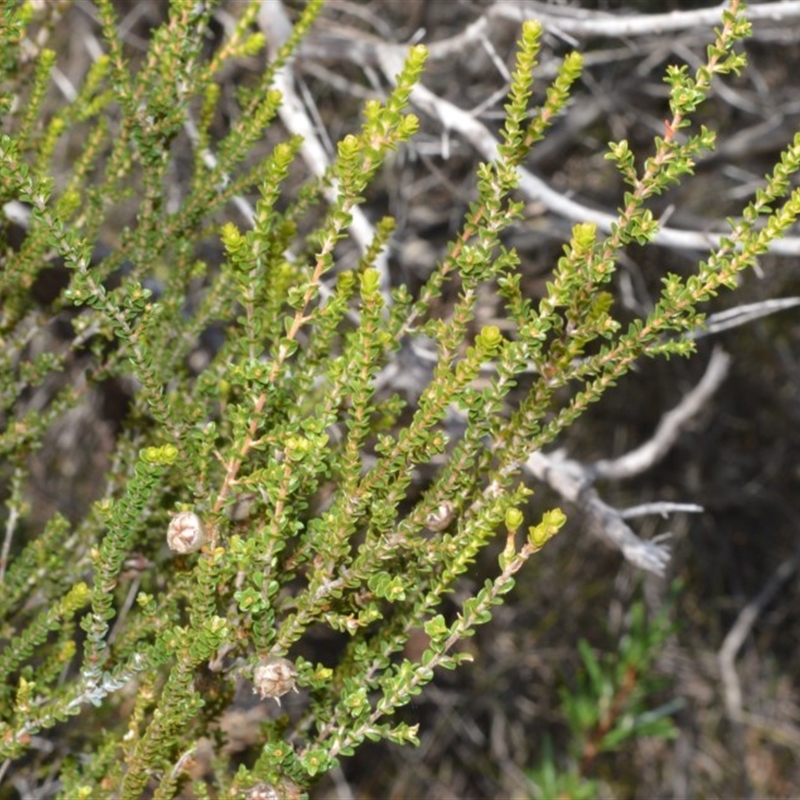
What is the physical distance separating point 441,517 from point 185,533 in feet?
1.33

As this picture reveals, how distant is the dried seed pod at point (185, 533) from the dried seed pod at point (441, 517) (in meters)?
0.35

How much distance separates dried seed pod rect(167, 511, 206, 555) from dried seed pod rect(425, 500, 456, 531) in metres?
0.35

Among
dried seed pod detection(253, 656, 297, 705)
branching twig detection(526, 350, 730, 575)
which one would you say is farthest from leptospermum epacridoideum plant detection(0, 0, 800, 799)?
branching twig detection(526, 350, 730, 575)

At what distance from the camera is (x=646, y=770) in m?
4.83

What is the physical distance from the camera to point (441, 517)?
1.73 m

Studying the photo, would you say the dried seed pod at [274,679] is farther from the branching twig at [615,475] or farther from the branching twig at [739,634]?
the branching twig at [739,634]

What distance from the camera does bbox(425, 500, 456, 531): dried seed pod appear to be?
5.56 feet

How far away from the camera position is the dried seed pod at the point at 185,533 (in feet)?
5.12

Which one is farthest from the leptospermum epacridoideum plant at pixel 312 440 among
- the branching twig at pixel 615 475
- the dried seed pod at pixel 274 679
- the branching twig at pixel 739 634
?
the branching twig at pixel 739 634

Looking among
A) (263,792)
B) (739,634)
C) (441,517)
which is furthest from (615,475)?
(739,634)

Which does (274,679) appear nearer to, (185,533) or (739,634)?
(185,533)

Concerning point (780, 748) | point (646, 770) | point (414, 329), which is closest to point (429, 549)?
point (414, 329)

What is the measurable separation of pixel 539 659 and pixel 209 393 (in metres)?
3.15

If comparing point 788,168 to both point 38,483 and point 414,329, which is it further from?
point 38,483
